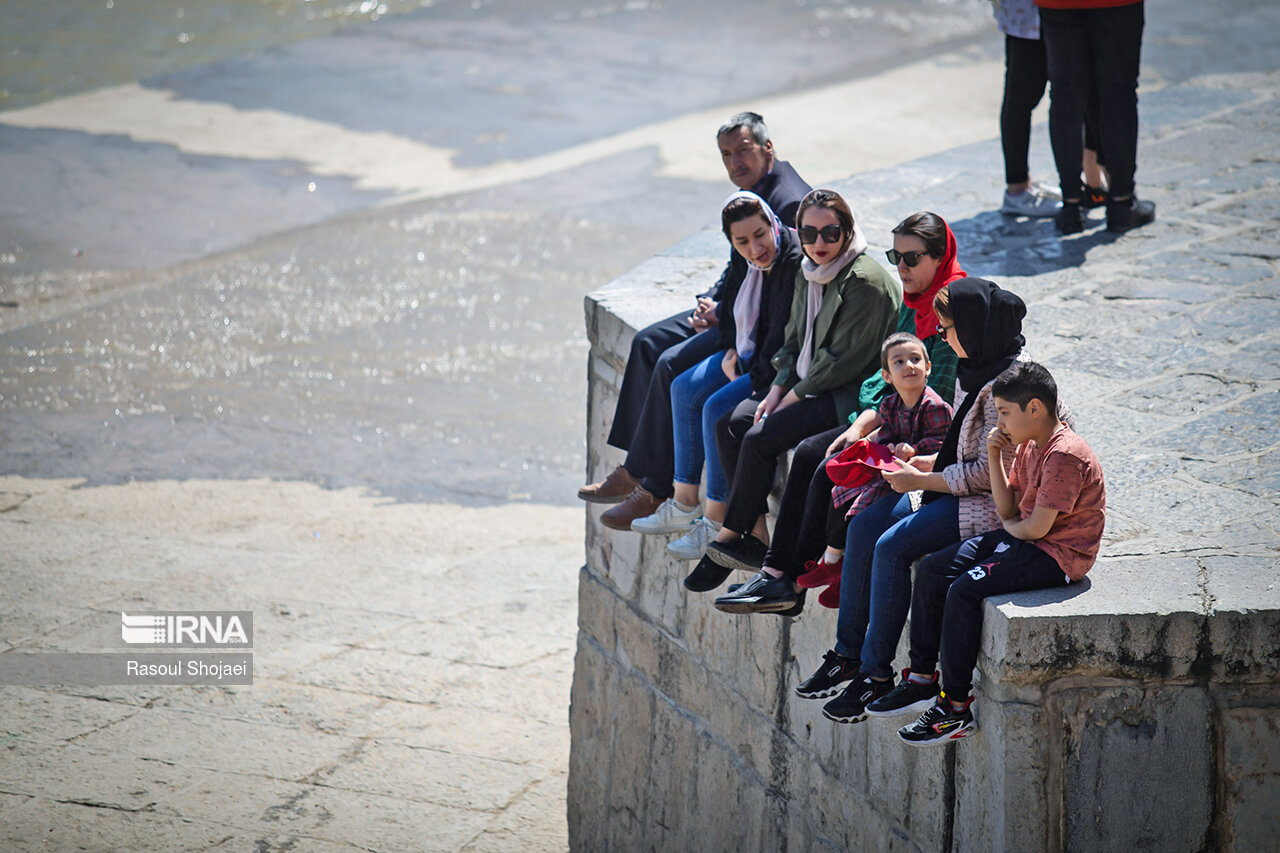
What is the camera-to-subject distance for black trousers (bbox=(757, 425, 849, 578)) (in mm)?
3598

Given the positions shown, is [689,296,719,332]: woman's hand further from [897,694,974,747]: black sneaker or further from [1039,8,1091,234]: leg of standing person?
[1039,8,1091,234]: leg of standing person

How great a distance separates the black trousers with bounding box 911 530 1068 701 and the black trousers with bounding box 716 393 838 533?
868mm

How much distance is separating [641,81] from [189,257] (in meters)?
6.37

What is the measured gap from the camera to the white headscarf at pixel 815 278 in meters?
3.89

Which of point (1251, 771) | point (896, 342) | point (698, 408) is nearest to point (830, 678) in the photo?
point (896, 342)

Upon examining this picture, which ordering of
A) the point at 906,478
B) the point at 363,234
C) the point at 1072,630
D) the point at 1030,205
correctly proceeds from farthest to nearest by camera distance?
the point at 363,234
the point at 1030,205
the point at 906,478
the point at 1072,630

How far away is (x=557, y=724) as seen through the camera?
6.55m

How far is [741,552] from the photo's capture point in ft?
12.9

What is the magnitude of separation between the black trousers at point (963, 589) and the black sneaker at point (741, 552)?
0.84 m

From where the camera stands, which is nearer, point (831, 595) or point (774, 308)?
point (831, 595)

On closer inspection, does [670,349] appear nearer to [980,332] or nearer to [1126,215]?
[980,332]

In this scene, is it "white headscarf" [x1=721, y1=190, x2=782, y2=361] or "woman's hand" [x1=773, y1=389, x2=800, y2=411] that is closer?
"woman's hand" [x1=773, y1=389, x2=800, y2=411]

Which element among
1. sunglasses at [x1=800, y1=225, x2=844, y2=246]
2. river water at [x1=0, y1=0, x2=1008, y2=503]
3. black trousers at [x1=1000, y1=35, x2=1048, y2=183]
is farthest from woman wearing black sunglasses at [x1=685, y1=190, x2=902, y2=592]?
river water at [x1=0, y1=0, x2=1008, y2=503]

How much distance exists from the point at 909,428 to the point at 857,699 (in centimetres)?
79
